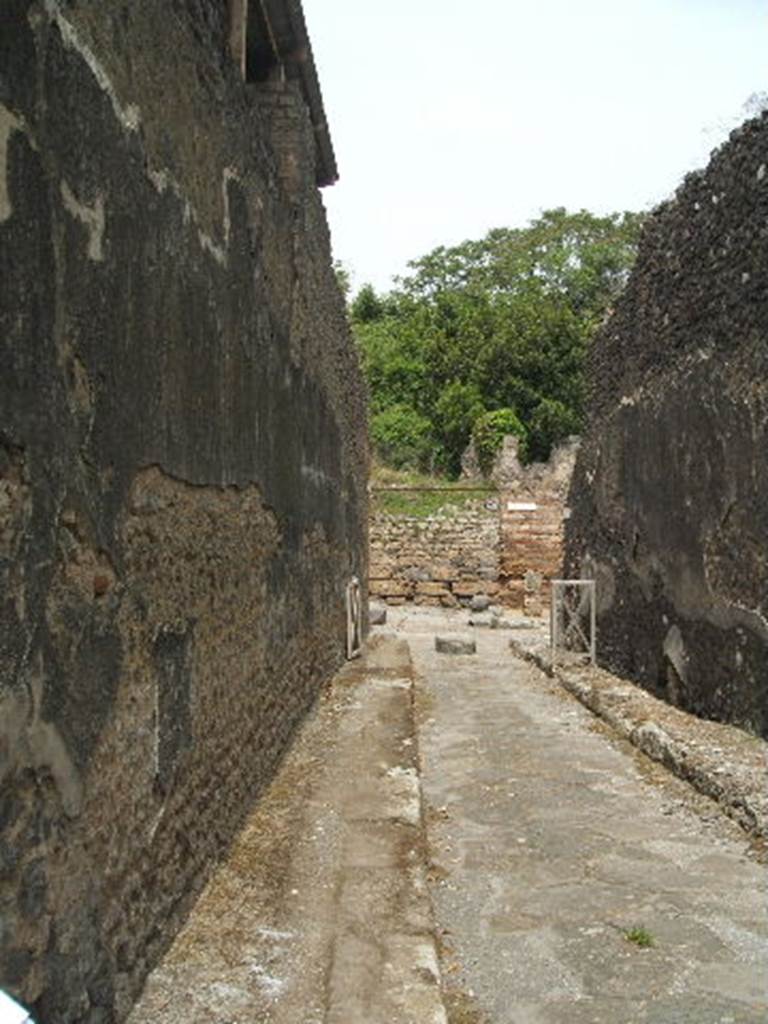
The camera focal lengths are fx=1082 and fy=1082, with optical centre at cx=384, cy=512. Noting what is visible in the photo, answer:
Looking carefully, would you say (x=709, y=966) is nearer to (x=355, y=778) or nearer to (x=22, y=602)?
(x=355, y=778)

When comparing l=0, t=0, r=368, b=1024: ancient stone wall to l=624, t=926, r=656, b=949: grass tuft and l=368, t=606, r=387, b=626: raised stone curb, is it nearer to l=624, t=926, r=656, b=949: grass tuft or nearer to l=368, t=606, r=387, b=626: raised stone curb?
l=624, t=926, r=656, b=949: grass tuft

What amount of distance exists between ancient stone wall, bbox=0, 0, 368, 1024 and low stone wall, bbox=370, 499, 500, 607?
50.3 ft

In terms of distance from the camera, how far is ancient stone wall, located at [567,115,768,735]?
5758 millimetres

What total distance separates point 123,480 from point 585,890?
2.21 meters

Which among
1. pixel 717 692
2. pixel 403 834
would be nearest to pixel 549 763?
pixel 717 692

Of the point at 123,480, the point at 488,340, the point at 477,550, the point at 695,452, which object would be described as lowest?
the point at 477,550

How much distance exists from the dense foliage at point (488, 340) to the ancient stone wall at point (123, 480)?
70.3 feet

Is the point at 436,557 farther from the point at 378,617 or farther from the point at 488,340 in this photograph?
→ the point at 488,340

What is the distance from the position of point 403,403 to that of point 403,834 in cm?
2727

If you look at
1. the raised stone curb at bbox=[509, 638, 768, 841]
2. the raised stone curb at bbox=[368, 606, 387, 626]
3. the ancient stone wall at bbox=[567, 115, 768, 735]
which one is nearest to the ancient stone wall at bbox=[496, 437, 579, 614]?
the raised stone curb at bbox=[368, 606, 387, 626]

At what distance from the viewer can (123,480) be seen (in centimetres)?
234

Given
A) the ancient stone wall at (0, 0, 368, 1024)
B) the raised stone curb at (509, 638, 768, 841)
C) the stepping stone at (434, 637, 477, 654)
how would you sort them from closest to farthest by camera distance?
the ancient stone wall at (0, 0, 368, 1024) → the raised stone curb at (509, 638, 768, 841) → the stepping stone at (434, 637, 477, 654)

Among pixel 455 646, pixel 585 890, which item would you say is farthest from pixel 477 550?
pixel 585 890

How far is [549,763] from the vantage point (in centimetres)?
562
